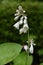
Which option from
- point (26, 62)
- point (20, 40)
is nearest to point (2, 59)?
point (26, 62)

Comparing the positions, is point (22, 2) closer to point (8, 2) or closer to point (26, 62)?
point (8, 2)

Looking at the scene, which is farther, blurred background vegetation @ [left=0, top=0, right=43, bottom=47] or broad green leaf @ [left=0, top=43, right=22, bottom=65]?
blurred background vegetation @ [left=0, top=0, right=43, bottom=47]

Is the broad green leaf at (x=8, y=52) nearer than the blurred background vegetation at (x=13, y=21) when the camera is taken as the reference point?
Yes

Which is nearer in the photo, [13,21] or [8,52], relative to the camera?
[8,52]
